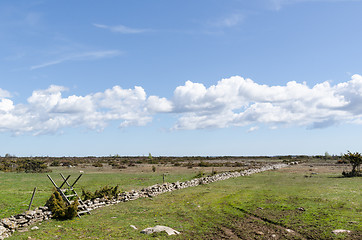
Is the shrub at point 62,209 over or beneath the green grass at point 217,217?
over

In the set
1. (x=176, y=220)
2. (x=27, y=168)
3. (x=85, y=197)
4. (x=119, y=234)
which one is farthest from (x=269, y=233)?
(x=27, y=168)

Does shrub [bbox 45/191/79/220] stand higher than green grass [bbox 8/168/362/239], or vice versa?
shrub [bbox 45/191/79/220]

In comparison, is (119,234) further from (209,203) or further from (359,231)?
(359,231)

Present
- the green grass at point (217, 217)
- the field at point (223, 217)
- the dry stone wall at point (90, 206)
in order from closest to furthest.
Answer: the field at point (223, 217) → the green grass at point (217, 217) → the dry stone wall at point (90, 206)

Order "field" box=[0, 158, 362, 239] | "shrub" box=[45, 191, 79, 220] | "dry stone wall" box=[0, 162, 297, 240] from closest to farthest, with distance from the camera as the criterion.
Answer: "field" box=[0, 158, 362, 239]
"dry stone wall" box=[0, 162, 297, 240]
"shrub" box=[45, 191, 79, 220]

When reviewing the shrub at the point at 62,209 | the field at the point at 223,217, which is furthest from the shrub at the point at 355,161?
the shrub at the point at 62,209

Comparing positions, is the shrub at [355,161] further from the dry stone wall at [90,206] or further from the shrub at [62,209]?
the shrub at [62,209]

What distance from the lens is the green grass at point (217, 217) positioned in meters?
15.2

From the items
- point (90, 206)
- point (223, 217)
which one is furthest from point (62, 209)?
point (223, 217)

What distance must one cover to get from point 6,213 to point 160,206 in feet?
36.5

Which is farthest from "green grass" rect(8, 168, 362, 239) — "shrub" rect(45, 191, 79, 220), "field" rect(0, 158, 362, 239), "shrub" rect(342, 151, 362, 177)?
"shrub" rect(342, 151, 362, 177)

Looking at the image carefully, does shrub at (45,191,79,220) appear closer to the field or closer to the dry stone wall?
the dry stone wall

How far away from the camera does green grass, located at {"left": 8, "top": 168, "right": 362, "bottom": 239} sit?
15172 mm

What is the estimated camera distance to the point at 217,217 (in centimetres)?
1867
